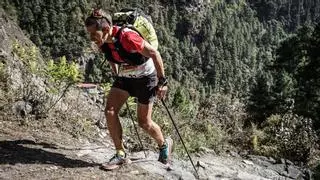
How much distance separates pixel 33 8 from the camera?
434ft

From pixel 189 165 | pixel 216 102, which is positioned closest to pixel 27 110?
pixel 189 165

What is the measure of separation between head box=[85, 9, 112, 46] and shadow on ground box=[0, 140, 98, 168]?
1.62 m

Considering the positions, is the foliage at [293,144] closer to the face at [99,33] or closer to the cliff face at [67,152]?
the cliff face at [67,152]

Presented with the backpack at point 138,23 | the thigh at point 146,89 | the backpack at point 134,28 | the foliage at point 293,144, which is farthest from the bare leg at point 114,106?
the foliage at point 293,144

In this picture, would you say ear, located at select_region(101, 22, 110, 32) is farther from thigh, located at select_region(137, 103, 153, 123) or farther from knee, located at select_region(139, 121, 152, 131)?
knee, located at select_region(139, 121, 152, 131)

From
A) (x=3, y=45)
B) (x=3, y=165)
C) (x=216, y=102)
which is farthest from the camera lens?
(x=216, y=102)

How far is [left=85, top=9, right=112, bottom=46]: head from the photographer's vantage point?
515 centimetres

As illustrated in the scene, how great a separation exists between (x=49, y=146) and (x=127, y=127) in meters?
2.08

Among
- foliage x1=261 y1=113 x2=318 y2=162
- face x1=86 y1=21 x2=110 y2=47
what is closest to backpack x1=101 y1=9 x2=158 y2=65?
face x1=86 y1=21 x2=110 y2=47

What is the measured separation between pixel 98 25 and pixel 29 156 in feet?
6.24

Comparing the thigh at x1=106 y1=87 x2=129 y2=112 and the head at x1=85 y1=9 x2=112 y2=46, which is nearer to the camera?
the head at x1=85 y1=9 x2=112 y2=46

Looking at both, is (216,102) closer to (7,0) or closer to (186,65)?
(7,0)

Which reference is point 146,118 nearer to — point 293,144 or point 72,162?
point 72,162

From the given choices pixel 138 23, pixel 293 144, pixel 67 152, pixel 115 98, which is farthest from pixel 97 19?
pixel 293 144
